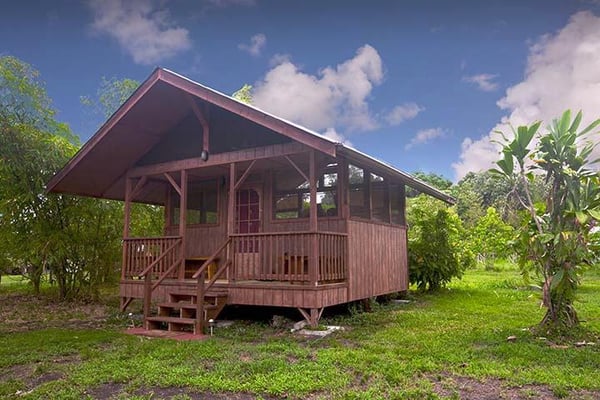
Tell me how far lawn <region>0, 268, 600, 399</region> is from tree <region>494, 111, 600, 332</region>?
0.55 meters

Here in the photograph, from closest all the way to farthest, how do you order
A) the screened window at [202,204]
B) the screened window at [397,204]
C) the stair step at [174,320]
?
the stair step at [174,320] → the screened window at [202,204] → the screened window at [397,204]

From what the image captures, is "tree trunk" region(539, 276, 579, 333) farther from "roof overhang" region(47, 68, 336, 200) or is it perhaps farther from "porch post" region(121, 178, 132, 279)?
"porch post" region(121, 178, 132, 279)

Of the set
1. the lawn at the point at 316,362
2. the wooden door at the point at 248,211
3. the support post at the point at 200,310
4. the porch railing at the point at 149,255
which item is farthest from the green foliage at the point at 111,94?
the support post at the point at 200,310

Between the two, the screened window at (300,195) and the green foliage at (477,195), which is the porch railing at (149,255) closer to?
the screened window at (300,195)

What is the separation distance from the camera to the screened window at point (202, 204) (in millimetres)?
9969

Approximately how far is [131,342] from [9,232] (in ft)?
21.5

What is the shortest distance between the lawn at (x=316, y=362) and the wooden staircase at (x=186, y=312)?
0.46 meters

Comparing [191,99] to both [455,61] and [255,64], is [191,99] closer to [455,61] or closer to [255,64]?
[455,61]

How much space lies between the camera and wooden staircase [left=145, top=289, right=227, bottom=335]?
6.80 meters

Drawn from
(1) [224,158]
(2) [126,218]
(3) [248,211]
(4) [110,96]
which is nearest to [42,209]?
(2) [126,218]

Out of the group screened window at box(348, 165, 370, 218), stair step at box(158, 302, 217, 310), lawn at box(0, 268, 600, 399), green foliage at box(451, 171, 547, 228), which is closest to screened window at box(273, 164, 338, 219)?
screened window at box(348, 165, 370, 218)

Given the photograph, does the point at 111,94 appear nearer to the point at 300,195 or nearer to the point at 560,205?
the point at 300,195

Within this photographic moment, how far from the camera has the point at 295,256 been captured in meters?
6.86

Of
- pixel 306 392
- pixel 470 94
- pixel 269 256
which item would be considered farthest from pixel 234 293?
pixel 470 94
